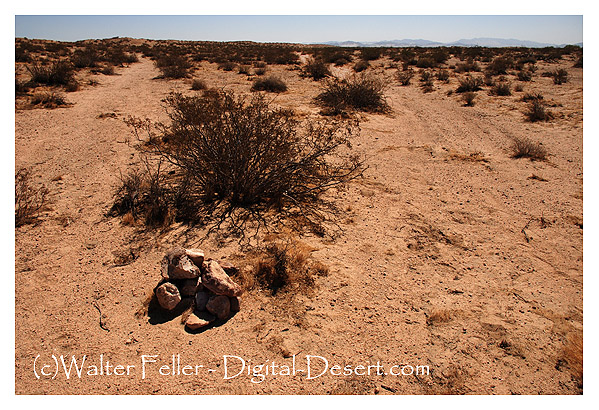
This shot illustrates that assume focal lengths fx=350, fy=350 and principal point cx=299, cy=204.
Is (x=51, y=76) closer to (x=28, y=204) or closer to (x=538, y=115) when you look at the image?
(x=28, y=204)

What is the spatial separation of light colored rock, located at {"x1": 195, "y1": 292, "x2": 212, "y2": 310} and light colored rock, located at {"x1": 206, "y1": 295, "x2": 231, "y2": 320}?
0.17 ft

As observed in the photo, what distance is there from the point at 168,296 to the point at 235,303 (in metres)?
0.58

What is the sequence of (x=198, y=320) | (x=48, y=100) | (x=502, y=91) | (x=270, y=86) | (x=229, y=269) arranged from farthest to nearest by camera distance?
(x=270, y=86)
(x=502, y=91)
(x=48, y=100)
(x=229, y=269)
(x=198, y=320)

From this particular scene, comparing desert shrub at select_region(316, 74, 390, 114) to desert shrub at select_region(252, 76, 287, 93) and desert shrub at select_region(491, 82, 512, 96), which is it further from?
desert shrub at select_region(491, 82, 512, 96)

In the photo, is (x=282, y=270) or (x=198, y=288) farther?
(x=282, y=270)

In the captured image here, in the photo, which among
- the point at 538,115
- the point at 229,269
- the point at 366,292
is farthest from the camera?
the point at 538,115

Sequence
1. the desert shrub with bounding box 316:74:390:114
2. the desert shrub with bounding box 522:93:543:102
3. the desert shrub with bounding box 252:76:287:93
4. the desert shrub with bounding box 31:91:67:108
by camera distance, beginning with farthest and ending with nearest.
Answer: the desert shrub with bounding box 252:76:287:93
the desert shrub with bounding box 522:93:543:102
the desert shrub with bounding box 316:74:390:114
the desert shrub with bounding box 31:91:67:108

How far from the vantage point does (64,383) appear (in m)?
2.48

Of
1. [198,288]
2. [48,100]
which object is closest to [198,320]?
[198,288]

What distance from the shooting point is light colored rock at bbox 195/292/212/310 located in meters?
3.08

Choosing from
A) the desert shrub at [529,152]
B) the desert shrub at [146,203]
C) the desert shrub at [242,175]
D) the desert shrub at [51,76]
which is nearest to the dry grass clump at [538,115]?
the desert shrub at [529,152]

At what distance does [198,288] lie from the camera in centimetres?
314

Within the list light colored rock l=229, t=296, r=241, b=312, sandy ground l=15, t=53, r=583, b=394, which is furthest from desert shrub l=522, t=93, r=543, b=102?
light colored rock l=229, t=296, r=241, b=312

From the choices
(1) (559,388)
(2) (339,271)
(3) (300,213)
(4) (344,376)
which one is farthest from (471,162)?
(4) (344,376)
